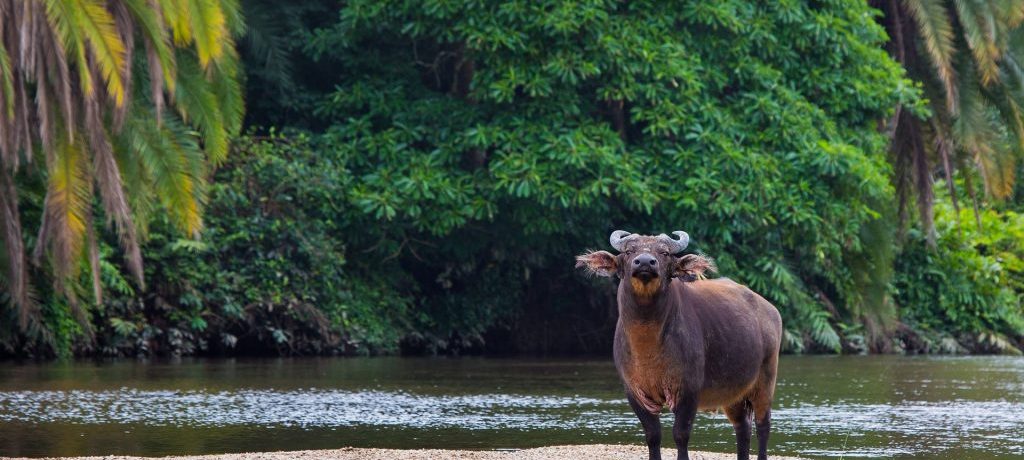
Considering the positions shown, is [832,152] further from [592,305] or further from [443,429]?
[443,429]

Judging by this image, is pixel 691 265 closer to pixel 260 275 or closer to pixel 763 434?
pixel 763 434

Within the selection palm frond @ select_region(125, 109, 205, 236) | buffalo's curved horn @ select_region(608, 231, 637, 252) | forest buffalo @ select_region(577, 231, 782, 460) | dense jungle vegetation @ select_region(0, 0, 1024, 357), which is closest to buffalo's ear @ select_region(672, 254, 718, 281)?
forest buffalo @ select_region(577, 231, 782, 460)

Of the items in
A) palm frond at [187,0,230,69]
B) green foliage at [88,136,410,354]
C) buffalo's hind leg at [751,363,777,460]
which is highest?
palm frond at [187,0,230,69]

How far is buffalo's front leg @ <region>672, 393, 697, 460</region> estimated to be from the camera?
985 centimetres

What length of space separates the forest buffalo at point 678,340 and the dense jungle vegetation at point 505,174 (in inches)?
399

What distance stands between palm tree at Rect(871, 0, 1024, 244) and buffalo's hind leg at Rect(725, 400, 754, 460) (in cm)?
1669

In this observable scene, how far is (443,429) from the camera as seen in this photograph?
13625 millimetres

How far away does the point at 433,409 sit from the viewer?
15.5 meters

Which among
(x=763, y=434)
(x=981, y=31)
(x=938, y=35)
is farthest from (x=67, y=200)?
(x=981, y=31)

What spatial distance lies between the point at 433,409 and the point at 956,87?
15.7 meters

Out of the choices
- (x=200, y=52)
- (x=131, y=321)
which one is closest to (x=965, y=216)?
(x=131, y=321)

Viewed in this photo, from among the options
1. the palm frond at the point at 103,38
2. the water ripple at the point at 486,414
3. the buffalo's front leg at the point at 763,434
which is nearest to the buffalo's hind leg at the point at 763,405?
the buffalo's front leg at the point at 763,434

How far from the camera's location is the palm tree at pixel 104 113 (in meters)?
15.7

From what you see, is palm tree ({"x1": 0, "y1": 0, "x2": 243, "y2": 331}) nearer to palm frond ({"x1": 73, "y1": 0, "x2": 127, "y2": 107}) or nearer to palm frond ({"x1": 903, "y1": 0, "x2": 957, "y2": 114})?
palm frond ({"x1": 73, "y1": 0, "x2": 127, "y2": 107})
